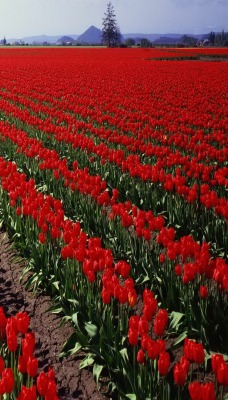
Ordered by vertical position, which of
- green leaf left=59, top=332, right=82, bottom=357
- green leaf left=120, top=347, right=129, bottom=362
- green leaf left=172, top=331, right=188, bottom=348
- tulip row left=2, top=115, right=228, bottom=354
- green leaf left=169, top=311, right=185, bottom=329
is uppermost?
tulip row left=2, top=115, right=228, bottom=354

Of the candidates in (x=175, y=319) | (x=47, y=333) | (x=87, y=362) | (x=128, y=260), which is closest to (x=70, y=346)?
(x=87, y=362)

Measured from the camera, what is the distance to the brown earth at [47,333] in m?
3.95

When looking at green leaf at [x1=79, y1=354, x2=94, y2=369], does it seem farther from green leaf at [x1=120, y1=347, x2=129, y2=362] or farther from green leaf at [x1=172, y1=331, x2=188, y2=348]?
green leaf at [x1=172, y1=331, x2=188, y2=348]

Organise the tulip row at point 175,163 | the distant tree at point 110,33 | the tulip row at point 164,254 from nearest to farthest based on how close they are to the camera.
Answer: the tulip row at point 164,254 → the tulip row at point 175,163 → the distant tree at point 110,33

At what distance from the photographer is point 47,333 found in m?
4.73

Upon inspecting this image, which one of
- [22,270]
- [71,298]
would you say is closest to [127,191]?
[22,270]

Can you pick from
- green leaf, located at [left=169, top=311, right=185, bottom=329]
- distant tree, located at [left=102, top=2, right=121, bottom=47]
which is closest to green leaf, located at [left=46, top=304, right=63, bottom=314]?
green leaf, located at [left=169, top=311, right=185, bottom=329]

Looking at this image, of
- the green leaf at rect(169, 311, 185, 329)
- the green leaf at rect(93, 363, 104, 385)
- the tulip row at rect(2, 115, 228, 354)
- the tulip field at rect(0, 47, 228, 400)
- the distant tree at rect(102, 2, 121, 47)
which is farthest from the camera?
the distant tree at rect(102, 2, 121, 47)

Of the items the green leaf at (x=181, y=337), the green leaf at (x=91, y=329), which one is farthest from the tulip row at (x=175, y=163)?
the green leaf at (x=91, y=329)

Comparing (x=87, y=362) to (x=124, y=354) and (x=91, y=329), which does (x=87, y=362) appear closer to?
(x=91, y=329)

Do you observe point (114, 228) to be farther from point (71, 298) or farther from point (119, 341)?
point (119, 341)

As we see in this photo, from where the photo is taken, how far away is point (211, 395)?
246 cm

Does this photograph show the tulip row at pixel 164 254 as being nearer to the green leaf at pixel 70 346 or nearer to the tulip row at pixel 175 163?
the green leaf at pixel 70 346

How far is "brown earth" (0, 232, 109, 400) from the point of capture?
3.95 m
